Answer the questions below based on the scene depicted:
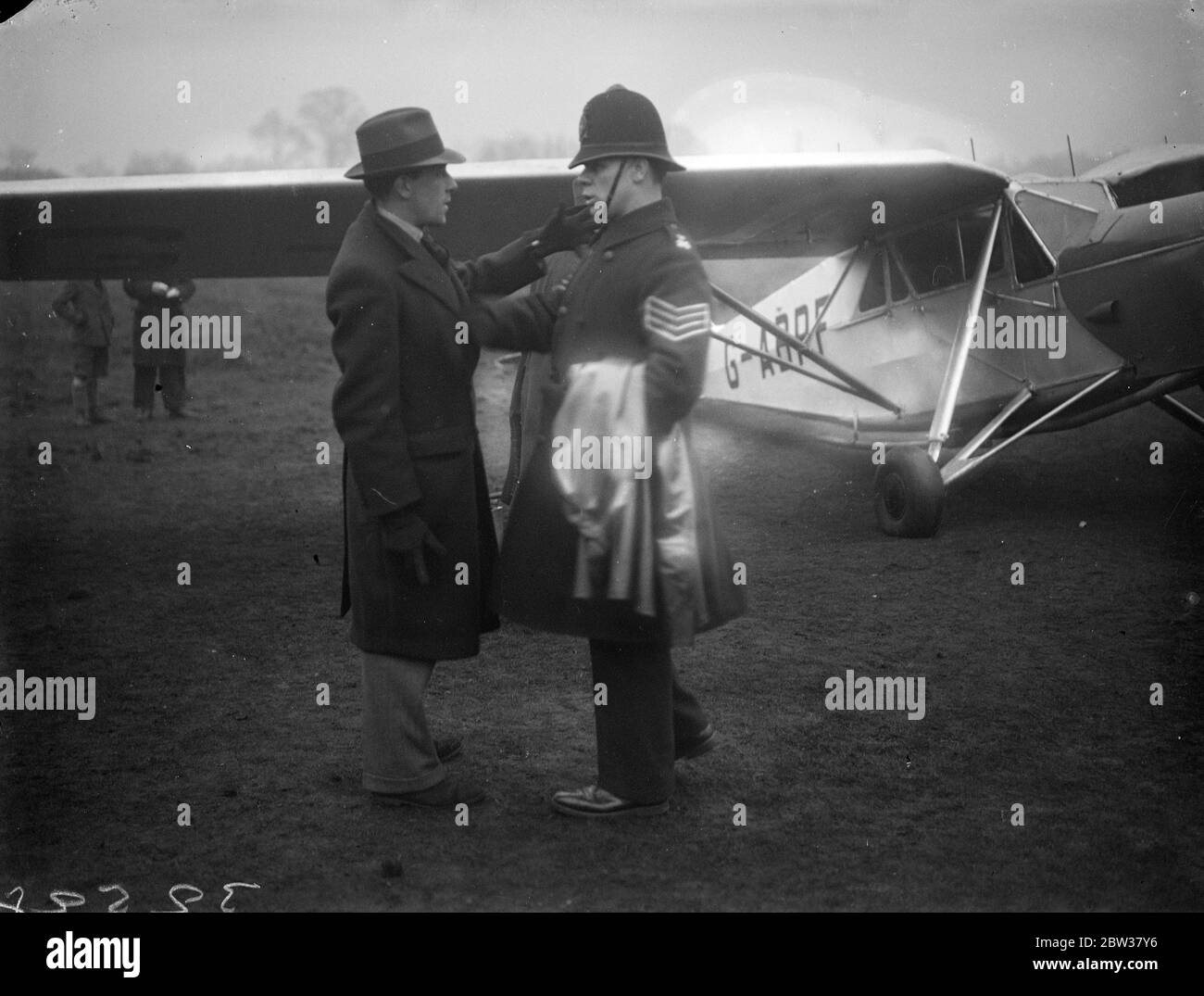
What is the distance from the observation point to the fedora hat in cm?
296

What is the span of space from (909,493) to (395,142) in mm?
3543

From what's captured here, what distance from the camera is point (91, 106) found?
358 centimetres

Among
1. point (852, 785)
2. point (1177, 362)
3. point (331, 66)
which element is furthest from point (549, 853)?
point (1177, 362)

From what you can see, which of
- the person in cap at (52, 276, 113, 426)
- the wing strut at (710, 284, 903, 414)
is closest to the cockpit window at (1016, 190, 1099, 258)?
the wing strut at (710, 284, 903, 414)

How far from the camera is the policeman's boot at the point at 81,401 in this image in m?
8.45

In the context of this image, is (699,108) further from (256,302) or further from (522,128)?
(256,302)

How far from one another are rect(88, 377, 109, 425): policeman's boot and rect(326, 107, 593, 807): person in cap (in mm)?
5824

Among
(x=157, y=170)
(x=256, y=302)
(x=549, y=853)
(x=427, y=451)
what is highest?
(x=157, y=170)

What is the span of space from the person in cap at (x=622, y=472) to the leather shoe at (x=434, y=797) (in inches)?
10.0

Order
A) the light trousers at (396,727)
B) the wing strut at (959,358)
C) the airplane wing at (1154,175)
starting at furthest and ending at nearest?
the wing strut at (959,358)
the airplane wing at (1154,175)
the light trousers at (396,727)

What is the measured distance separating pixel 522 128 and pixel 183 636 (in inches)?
91.8

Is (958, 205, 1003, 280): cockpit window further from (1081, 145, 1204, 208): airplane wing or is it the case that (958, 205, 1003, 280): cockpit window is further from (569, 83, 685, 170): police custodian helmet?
(569, 83, 685, 170): police custodian helmet
